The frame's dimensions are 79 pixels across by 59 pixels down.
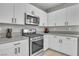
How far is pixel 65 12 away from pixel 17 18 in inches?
62.5

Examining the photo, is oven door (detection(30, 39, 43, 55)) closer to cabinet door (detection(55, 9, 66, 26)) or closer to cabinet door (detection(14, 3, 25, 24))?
cabinet door (detection(14, 3, 25, 24))

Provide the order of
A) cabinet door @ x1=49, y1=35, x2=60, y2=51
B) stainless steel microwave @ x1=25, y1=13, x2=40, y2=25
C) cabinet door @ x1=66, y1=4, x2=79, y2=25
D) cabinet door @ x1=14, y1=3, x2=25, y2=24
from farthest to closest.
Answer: cabinet door @ x1=49, y1=35, x2=60, y2=51, cabinet door @ x1=66, y1=4, x2=79, y2=25, stainless steel microwave @ x1=25, y1=13, x2=40, y2=25, cabinet door @ x1=14, y1=3, x2=25, y2=24

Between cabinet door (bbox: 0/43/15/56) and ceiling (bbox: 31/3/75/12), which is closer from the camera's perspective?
cabinet door (bbox: 0/43/15/56)

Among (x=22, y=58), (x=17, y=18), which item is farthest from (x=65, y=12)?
(x=22, y=58)

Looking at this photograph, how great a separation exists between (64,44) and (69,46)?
0.15 meters

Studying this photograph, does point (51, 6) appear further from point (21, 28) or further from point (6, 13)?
point (6, 13)

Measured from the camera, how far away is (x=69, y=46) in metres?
1.71

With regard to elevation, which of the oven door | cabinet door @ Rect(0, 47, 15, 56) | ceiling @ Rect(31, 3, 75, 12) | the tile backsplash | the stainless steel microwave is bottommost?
the oven door

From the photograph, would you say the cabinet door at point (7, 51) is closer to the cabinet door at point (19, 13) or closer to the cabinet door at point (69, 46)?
the cabinet door at point (19, 13)

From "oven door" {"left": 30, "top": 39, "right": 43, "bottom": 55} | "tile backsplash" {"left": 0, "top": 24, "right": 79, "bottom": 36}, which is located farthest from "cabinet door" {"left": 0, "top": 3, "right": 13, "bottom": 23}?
"oven door" {"left": 30, "top": 39, "right": 43, "bottom": 55}

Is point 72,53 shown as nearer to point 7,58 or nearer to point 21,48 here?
point 21,48

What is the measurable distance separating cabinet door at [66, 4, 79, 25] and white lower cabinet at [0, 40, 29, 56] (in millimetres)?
1530

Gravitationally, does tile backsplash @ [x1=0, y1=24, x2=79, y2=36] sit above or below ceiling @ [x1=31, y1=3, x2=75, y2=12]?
below

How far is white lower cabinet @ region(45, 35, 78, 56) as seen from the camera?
160 centimetres
